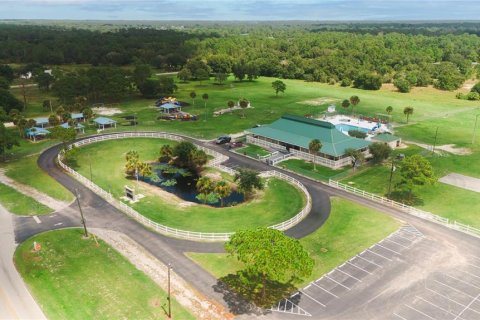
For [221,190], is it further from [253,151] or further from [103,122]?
[103,122]

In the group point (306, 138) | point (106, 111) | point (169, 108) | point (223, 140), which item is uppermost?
point (306, 138)

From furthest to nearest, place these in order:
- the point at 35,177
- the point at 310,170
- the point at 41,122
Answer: the point at 41,122, the point at 310,170, the point at 35,177


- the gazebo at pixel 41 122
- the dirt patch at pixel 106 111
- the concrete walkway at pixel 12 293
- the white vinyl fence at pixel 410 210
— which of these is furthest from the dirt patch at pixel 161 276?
the dirt patch at pixel 106 111

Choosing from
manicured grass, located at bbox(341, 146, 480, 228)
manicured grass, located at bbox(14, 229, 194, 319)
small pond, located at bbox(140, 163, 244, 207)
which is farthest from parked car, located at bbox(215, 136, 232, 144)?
manicured grass, located at bbox(14, 229, 194, 319)

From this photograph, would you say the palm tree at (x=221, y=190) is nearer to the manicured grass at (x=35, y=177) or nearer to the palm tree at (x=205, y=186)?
the palm tree at (x=205, y=186)

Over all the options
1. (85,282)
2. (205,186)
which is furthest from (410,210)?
(85,282)

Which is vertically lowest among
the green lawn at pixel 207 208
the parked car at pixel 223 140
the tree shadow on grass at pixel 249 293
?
the green lawn at pixel 207 208

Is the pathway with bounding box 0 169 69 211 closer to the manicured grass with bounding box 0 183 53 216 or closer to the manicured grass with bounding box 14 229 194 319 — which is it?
the manicured grass with bounding box 0 183 53 216
